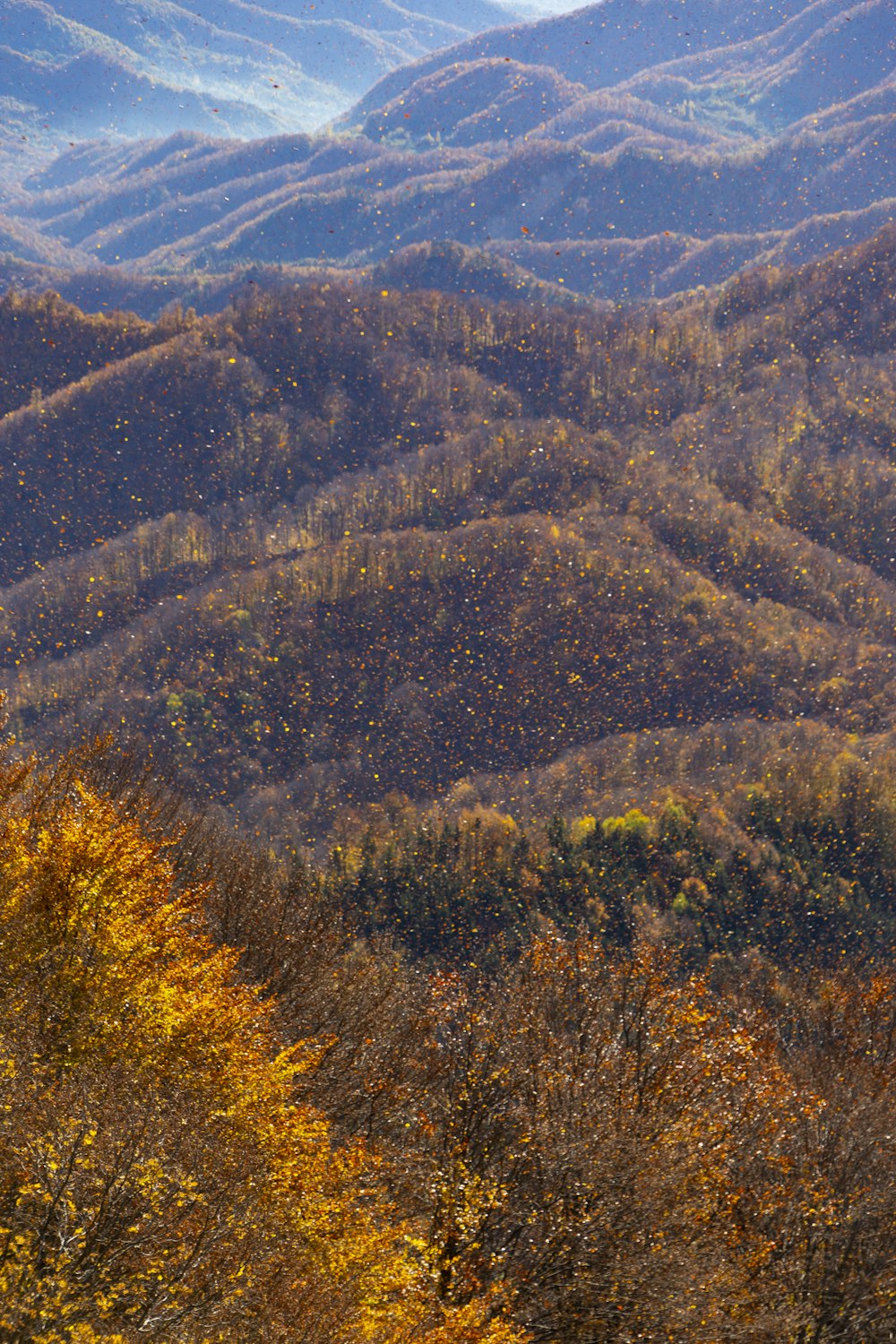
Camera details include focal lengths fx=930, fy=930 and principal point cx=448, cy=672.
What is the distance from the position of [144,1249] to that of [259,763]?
169 metres

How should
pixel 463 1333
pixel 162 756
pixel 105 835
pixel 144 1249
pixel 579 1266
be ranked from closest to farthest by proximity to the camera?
1. pixel 144 1249
2. pixel 463 1333
3. pixel 579 1266
4. pixel 105 835
5. pixel 162 756

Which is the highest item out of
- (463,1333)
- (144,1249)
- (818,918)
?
(144,1249)

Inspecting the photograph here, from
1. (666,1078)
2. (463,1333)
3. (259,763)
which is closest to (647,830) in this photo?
(259,763)

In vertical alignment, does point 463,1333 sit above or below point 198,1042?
below

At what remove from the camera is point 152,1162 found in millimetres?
23219

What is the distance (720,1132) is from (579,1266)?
36.1ft

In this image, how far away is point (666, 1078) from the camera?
4278 centimetres

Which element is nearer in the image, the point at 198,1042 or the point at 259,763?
the point at 198,1042

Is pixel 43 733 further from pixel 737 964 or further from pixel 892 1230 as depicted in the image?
pixel 892 1230

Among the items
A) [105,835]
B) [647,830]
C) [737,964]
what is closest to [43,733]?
[647,830]

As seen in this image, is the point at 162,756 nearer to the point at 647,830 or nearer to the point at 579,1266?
the point at 647,830

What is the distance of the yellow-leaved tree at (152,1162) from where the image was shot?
21703 mm

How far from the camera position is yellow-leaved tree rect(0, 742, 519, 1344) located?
71.2ft

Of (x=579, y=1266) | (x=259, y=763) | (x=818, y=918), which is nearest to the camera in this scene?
(x=579, y=1266)
